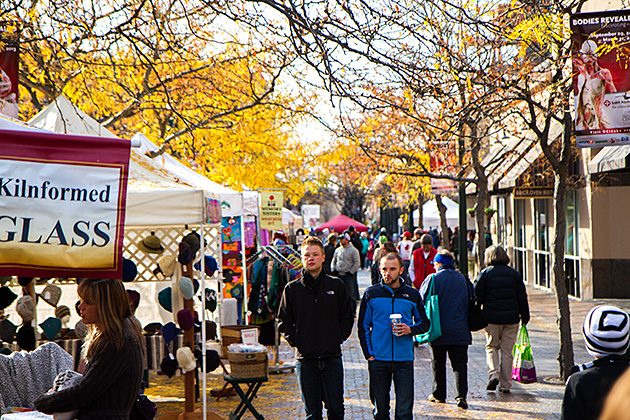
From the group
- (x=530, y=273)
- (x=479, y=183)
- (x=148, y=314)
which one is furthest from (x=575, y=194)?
(x=148, y=314)

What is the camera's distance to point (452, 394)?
9.43 m

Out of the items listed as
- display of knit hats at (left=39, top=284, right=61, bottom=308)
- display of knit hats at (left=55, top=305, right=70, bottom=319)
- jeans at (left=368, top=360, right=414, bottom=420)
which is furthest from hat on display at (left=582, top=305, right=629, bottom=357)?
display of knit hats at (left=55, top=305, right=70, bottom=319)

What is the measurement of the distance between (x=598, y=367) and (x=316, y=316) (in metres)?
3.16

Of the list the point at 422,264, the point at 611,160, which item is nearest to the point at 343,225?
the point at 611,160

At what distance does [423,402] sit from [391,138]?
14.8 metres

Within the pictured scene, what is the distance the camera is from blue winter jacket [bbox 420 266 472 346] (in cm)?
852

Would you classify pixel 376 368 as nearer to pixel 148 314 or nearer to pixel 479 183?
pixel 148 314

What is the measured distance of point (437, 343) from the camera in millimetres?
8562

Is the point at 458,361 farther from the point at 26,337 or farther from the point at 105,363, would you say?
the point at 105,363

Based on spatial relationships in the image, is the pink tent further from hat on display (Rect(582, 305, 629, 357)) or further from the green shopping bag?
hat on display (Rect(582, 305, 629, 357))

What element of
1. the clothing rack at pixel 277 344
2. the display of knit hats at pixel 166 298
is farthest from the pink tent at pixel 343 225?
the display of knit hats at pixel 166 298

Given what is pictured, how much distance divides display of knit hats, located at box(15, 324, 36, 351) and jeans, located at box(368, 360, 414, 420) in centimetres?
309

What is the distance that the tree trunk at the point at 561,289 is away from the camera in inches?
375

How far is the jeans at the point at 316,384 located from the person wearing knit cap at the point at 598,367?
2887mm
